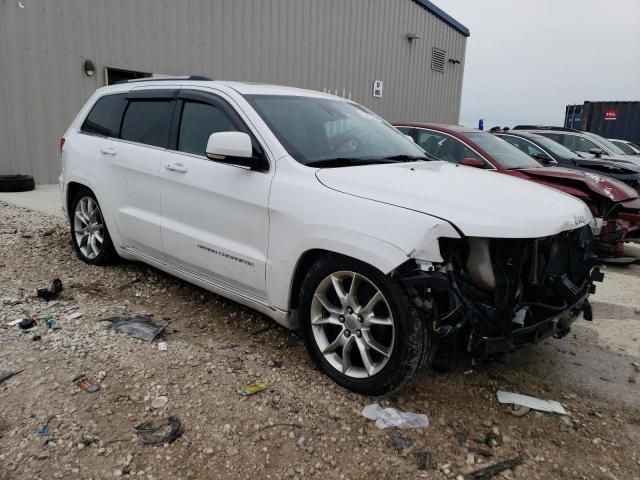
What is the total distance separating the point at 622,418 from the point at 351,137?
2394 millimetres

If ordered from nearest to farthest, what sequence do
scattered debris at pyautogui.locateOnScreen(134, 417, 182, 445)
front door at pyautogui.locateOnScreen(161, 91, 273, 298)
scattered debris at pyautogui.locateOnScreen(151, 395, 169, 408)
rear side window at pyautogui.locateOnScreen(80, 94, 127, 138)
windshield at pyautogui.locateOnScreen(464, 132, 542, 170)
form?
scattered debris at pyautogui.locateOnScreen(134, 417, 182, 445), scattered debris at pyautogui.locateOnScreen(151, 395, 169, 408), front door at pyautogui.locateOnScreen(161, 91, 273, 298), rear side window at pyautogui.locateOnScreen(80, 94, 127, 138), windshield at pyautogui.locateOnScreen(464, 132, 542, 170)

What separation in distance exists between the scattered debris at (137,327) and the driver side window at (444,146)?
409cm

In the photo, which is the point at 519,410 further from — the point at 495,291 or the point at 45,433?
the point at 45,433

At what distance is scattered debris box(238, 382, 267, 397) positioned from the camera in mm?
2904

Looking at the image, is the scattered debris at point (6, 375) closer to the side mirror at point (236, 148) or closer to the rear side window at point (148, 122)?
the side mirror at point (236, 148)

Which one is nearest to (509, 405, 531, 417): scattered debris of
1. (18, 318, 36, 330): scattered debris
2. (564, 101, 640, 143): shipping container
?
(18, 318, 36, 330): scattered debris

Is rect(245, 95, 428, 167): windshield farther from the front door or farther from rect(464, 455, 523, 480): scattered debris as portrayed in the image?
rect(464, 455, 523, 480): scattered debris

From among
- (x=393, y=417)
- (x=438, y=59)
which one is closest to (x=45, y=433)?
(x=393, y=417)

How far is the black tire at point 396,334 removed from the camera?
261cm

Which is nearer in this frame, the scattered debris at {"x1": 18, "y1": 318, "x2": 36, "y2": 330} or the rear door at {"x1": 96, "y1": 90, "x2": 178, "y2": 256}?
the scattered debris at {"x1": 18, "y1": 318, "x2": 36, "y2": 330}

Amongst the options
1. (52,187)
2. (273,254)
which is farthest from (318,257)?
(52,187)

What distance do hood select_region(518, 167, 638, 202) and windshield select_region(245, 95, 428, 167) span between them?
2830 millimetres

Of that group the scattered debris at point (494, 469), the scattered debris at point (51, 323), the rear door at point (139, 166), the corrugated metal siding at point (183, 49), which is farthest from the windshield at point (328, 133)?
the corrugated metal siding at point (183, 49)

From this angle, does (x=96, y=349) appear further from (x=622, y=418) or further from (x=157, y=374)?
(x=622, y=418)
